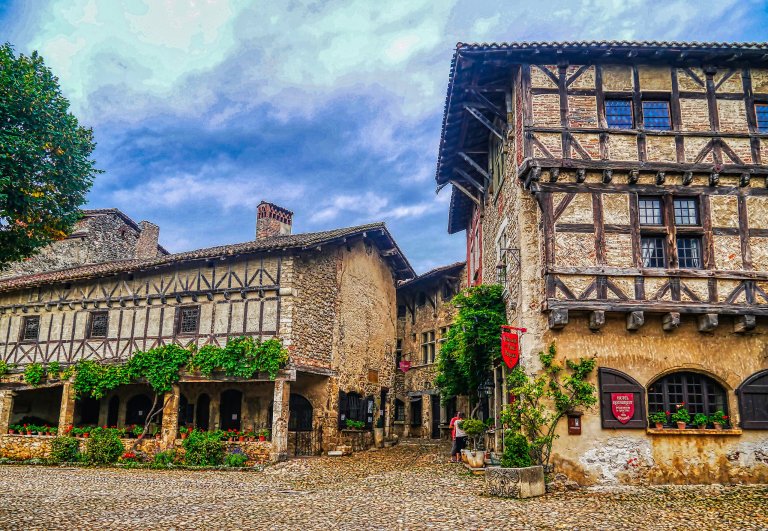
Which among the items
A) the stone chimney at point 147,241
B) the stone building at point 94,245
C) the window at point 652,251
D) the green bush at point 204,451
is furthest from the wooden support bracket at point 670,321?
the stone chimney at point 147,241

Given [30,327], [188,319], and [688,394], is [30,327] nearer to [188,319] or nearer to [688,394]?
[188,319]

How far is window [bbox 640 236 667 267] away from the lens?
1245cm

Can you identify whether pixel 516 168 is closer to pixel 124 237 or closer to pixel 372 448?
pixel 372 448

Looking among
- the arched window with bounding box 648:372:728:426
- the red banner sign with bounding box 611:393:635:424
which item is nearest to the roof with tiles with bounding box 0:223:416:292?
the red banner sign with bounding box 611:393:635:424

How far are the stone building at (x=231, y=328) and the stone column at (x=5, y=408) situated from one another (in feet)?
0.12

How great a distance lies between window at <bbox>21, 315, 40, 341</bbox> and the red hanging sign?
19018 millimetres

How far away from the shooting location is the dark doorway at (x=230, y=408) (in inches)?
853

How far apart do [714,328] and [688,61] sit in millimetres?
5807

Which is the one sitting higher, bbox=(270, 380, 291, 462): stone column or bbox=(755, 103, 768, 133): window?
bbox=(755, 103, 768, 133): window

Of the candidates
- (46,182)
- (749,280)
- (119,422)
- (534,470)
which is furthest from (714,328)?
(119,422)

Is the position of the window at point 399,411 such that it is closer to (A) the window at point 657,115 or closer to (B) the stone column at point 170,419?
(B) the stone column at point 170,419

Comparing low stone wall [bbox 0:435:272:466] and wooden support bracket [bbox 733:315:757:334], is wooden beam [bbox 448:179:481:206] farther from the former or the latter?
low stone wall [bbox 0:435:272:466]

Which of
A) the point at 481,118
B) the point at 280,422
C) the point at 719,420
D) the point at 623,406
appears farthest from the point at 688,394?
the point at 280,422

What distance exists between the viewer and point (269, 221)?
2580cm
